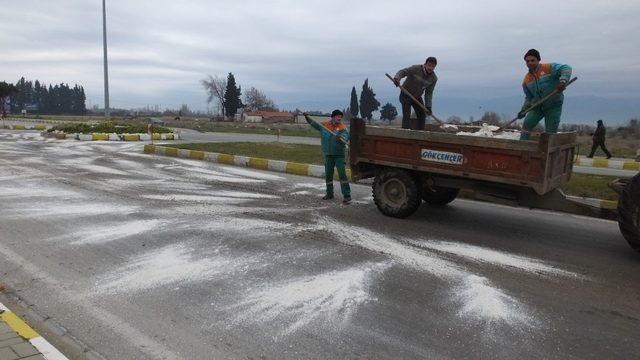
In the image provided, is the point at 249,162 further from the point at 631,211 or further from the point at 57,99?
the point at 57,99

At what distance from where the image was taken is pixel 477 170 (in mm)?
6332

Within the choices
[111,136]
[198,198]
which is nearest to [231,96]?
[111,136]

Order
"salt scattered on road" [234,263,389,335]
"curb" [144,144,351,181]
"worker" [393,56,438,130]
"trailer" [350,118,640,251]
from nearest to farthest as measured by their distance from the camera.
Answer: "salt scattered on road" [234,263,389,335], "trailer" [350,118,640,251], "worker" [393,56,438,130], "curb" [144,144,351,181]

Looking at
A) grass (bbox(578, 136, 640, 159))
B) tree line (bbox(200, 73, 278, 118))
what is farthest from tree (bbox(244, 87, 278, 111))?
grass (bbox(578, 136, 640, 159))

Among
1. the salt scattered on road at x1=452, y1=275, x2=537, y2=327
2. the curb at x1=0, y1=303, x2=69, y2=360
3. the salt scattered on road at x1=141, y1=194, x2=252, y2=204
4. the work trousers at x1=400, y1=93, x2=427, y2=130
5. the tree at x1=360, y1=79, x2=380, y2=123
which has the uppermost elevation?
the tree at x1=360, y1=79, x2=380, y2=123

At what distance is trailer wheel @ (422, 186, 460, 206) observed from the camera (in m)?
8.05

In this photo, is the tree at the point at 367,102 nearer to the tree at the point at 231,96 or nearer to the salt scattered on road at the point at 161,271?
the tree at the point at 231,96

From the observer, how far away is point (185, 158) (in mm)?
15258

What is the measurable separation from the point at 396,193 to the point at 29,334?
5.05 metres

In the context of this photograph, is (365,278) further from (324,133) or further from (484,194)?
(324,133)

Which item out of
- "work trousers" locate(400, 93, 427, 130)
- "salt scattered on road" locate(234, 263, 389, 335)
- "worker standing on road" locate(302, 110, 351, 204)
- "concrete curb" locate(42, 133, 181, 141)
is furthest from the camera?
"concrete curb" locate(42, 133, 181, 141)

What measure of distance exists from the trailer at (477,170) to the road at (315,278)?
0.47 m

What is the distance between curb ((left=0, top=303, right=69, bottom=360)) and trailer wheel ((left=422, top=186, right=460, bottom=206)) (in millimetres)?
5974

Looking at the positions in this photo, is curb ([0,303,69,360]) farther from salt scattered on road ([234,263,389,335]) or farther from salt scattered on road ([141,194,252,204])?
salt scattered on road ([141,194,252,204])
